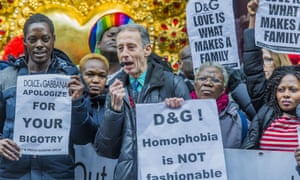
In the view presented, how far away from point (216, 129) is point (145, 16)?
4859 mm

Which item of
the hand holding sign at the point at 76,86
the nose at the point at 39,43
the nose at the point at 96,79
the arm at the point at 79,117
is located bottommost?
the arm at the point at 79,117

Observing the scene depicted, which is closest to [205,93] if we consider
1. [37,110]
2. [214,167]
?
[214,167]

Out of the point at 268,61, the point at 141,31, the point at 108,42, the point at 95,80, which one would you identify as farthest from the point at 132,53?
the point at 108,42

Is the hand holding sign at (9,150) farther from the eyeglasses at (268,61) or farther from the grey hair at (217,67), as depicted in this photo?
the eyeglasses at (268,61)

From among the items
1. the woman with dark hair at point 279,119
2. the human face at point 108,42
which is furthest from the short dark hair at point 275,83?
the human face at point 108,42

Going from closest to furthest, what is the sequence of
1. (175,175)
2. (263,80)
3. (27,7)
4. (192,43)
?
(175,175)
(263,80)
(192,43)
(27,7)

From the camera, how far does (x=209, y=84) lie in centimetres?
743

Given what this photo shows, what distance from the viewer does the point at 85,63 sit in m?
7.97

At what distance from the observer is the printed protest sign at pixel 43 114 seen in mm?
7199

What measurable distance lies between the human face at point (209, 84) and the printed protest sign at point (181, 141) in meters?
0.39

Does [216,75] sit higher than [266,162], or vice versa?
[216,75]

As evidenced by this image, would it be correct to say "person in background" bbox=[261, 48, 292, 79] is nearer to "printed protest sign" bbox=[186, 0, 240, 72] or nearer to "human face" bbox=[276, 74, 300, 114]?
"printed protest sign" bbox=[186, 0, 240, 72]

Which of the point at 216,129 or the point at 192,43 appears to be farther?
the point at 192,43

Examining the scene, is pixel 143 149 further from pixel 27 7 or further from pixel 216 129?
pixel 27 7
